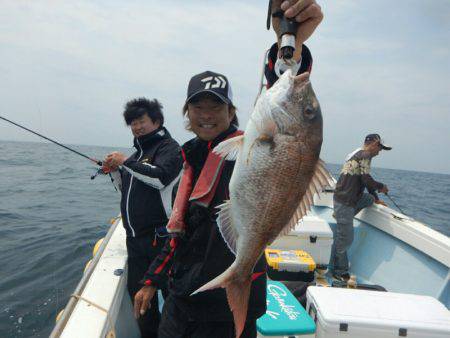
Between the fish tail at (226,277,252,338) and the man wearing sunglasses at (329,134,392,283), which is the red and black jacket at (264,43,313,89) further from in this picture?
the man wearing sunglasses at (329,134,392,283)

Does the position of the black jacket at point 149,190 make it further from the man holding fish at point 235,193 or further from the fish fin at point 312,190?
the fish fin at point 312,190

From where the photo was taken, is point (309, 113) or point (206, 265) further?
point (206, 265)

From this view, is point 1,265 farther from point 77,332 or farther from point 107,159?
point 77,332

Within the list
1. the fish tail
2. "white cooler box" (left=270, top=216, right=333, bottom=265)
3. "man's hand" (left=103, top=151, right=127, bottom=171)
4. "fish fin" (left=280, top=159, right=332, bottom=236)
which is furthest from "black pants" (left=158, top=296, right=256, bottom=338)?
"white cooler box" (left=270, top=216, right=333, bottom=265)

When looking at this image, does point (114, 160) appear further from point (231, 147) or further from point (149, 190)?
point (231, 147)

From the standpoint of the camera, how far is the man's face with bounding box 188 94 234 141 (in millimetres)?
1874

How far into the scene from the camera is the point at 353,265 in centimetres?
563

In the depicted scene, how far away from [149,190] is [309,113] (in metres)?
2.26

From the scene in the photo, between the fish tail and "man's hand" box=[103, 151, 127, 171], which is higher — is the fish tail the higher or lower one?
the lower one

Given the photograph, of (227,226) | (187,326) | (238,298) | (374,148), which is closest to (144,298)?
(187,326)

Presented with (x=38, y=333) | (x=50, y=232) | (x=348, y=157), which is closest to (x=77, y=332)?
(x=38, y=333)

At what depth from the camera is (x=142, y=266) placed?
3.24 metres

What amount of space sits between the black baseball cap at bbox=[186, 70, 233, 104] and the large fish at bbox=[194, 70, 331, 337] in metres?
0.40

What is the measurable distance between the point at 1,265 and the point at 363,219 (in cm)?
724
